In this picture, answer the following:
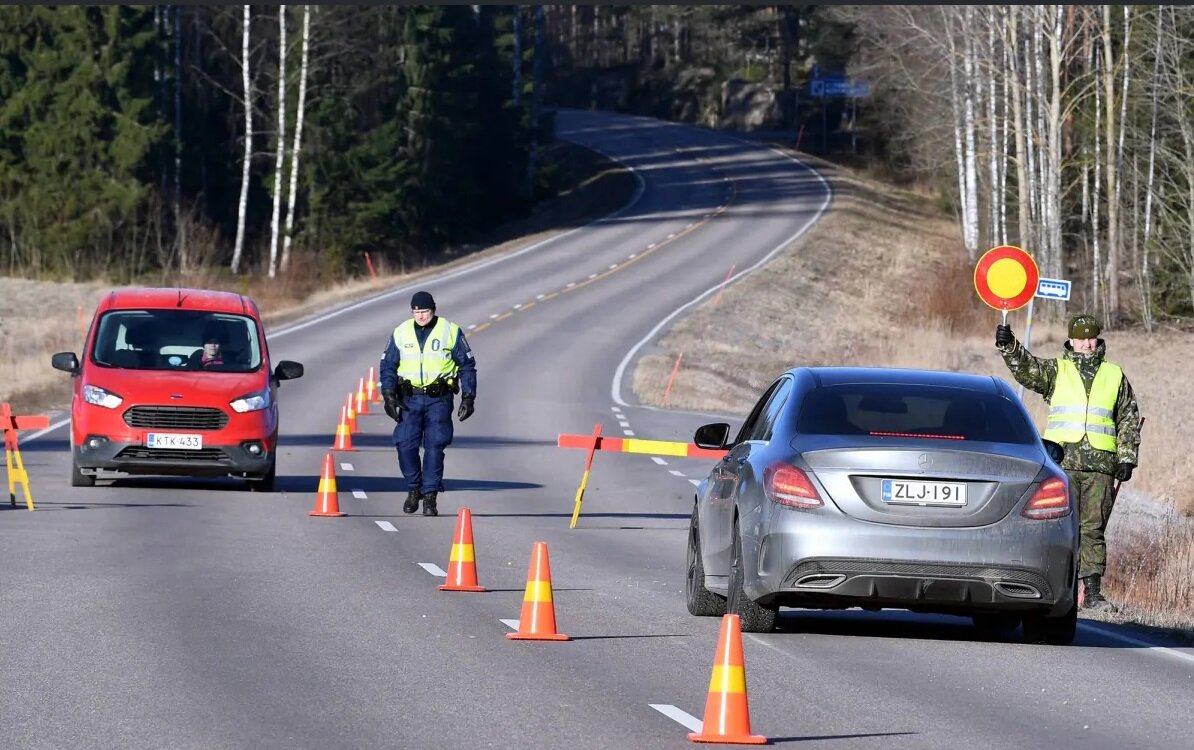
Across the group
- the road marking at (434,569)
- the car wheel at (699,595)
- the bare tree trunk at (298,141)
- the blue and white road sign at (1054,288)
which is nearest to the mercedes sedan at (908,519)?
the car wheel at (699,595)

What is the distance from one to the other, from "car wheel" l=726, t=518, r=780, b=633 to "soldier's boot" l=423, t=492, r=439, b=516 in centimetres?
774

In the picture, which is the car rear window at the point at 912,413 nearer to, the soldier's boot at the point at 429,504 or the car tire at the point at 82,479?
the soldier's boot at the point at 429,504

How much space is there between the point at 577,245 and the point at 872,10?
11.9 metres

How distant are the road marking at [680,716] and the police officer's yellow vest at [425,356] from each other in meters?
9.46

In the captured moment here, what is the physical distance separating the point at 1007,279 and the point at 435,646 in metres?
9.19

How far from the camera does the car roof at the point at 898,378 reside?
38.9 feet

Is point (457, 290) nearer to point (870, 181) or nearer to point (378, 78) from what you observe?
point (378, 78)

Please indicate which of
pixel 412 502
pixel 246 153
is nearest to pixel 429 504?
pixel 412 502

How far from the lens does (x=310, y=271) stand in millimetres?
65750

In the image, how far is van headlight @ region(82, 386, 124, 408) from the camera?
20.4m

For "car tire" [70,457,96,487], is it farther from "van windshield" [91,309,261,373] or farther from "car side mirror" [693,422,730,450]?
"car side mirror" [693,422,730,450]

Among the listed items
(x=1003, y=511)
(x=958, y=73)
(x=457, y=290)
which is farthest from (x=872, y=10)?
(x=1003, y=511)

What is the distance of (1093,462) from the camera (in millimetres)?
14039

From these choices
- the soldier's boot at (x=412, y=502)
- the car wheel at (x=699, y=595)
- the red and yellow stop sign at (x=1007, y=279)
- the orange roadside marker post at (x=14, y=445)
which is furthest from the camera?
the soldier's boot at (x=412, y=502)
